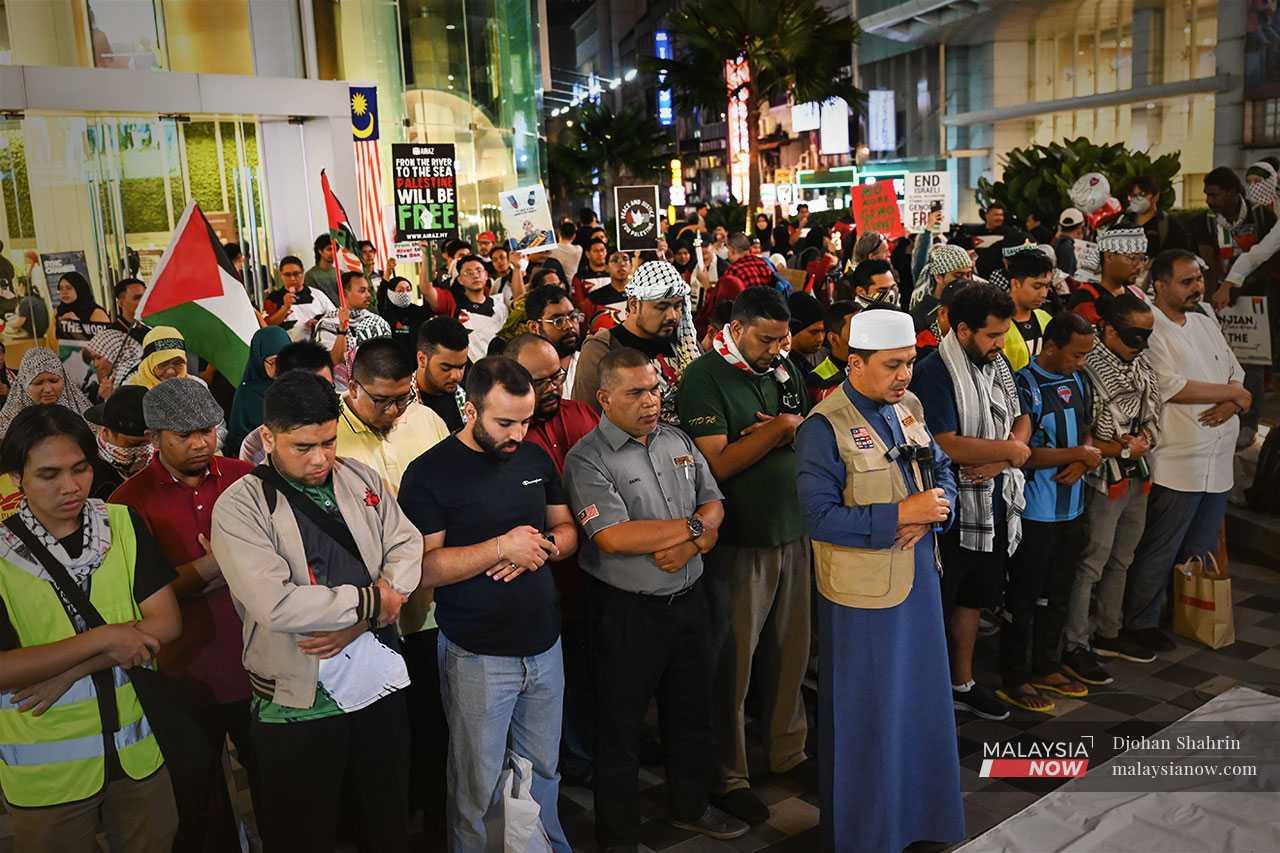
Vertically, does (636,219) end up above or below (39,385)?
above

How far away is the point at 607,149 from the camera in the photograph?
162 feet

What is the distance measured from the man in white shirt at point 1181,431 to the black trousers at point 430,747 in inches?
167

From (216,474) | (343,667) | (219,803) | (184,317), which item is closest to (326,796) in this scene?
(343,667)

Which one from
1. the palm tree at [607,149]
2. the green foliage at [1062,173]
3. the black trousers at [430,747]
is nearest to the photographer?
the black trousers at [430,747]

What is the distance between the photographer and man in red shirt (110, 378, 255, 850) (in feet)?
12.9

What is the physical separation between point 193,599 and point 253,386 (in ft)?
7.67

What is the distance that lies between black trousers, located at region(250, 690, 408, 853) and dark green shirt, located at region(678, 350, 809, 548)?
179cm

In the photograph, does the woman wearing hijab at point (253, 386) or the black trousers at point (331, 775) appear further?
the woman wearing hijab at point (253, 386)

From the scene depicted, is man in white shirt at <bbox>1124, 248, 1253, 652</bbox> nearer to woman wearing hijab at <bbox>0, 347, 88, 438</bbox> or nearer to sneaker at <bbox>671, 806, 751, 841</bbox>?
sneaker at <bbox>671, 806, 751, 841</bbox>

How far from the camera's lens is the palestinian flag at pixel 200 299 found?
5652mm

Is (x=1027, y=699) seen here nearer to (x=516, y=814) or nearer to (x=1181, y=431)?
(x=1181, y=431)

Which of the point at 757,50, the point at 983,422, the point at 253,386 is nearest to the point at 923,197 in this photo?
the point at 983,422

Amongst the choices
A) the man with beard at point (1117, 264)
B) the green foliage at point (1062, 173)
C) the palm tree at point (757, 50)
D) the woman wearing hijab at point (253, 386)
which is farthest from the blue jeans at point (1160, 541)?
the palm tree at point (757, 50)

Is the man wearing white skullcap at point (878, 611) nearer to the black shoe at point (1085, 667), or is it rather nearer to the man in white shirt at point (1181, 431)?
the black shoe at point (1085, 667)
